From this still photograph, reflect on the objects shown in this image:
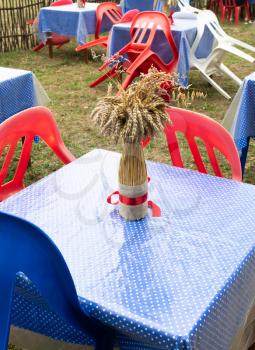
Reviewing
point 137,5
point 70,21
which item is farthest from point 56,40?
point 137,5

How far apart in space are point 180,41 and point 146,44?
15.7 inches

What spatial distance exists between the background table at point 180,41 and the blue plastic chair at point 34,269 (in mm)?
4319

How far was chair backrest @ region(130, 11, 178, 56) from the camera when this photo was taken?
5.61 m

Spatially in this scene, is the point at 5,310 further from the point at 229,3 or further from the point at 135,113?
the point at 229,3

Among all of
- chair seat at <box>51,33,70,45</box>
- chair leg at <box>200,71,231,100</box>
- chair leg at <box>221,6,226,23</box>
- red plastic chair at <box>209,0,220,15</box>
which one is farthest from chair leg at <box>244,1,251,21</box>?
chair leg at <box>200,71,231,100</box>

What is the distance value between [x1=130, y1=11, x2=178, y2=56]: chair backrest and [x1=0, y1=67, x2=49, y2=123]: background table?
2178mm

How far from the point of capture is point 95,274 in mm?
1477

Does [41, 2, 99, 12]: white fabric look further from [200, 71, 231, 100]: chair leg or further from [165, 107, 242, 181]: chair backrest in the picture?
[165, 107, 242, 181]: chair backrest

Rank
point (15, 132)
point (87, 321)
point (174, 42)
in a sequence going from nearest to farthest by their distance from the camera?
point (87, 321)
point (15, 132)
point (174, 42)

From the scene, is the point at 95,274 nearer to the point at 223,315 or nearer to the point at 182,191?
the point at 223,315

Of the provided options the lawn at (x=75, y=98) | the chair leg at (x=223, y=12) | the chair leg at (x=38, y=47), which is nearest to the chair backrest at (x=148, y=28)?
the lawn at (x=75, y=98)

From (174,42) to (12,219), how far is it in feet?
15.8

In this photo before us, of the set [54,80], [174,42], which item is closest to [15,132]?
[174,42]

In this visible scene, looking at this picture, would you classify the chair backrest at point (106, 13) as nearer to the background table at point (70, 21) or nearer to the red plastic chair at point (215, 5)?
the background table at point (70, 21)
